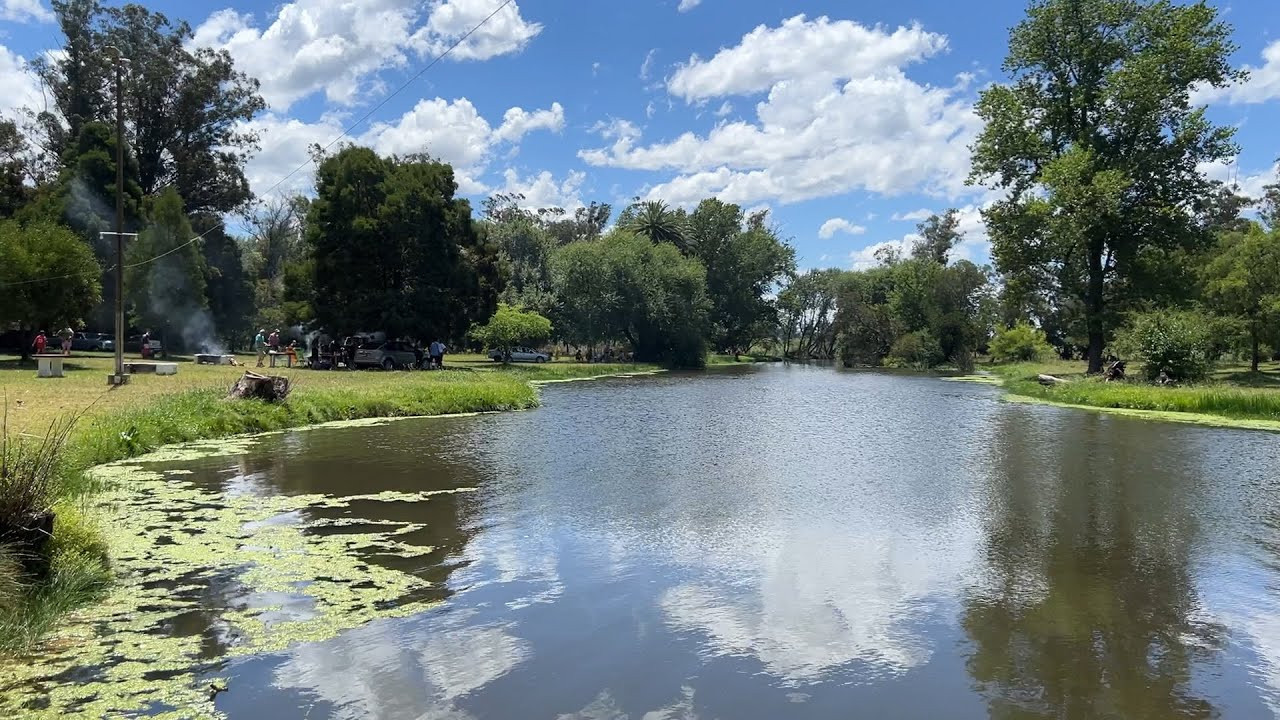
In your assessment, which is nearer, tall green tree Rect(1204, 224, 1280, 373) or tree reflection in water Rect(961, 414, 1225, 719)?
tree reflection in water Rect(961, 414, 1225, 719)

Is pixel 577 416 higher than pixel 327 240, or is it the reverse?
pixel 327 240

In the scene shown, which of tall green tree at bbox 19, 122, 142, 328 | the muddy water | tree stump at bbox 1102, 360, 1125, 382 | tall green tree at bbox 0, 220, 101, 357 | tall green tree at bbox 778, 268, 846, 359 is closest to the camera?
the muddy water

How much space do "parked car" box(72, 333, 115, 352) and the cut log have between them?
149 ft

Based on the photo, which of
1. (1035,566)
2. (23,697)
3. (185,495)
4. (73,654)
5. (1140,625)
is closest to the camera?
(23,697)

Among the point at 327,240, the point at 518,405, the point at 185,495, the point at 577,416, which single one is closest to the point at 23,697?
the point at 185,495

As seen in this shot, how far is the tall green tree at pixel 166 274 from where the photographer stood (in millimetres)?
49812

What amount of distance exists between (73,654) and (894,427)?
21.2 m

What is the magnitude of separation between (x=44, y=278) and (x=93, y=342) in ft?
93.0

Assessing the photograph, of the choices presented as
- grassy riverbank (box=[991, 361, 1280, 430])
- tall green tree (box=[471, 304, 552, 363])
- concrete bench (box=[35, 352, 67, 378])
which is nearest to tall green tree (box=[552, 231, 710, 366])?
tall green tree (box=[471, 304, 552, 363])

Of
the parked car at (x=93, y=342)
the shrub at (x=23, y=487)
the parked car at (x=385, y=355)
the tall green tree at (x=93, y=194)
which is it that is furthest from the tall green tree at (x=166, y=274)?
the shrub at (x=23, y=487)

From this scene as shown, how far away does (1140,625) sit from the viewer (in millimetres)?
7426

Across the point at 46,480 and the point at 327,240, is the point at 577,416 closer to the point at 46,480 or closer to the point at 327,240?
the point at 46,480

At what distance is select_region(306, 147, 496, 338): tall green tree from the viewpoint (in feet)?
147

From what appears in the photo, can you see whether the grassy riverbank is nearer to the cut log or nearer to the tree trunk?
the tree trunk
